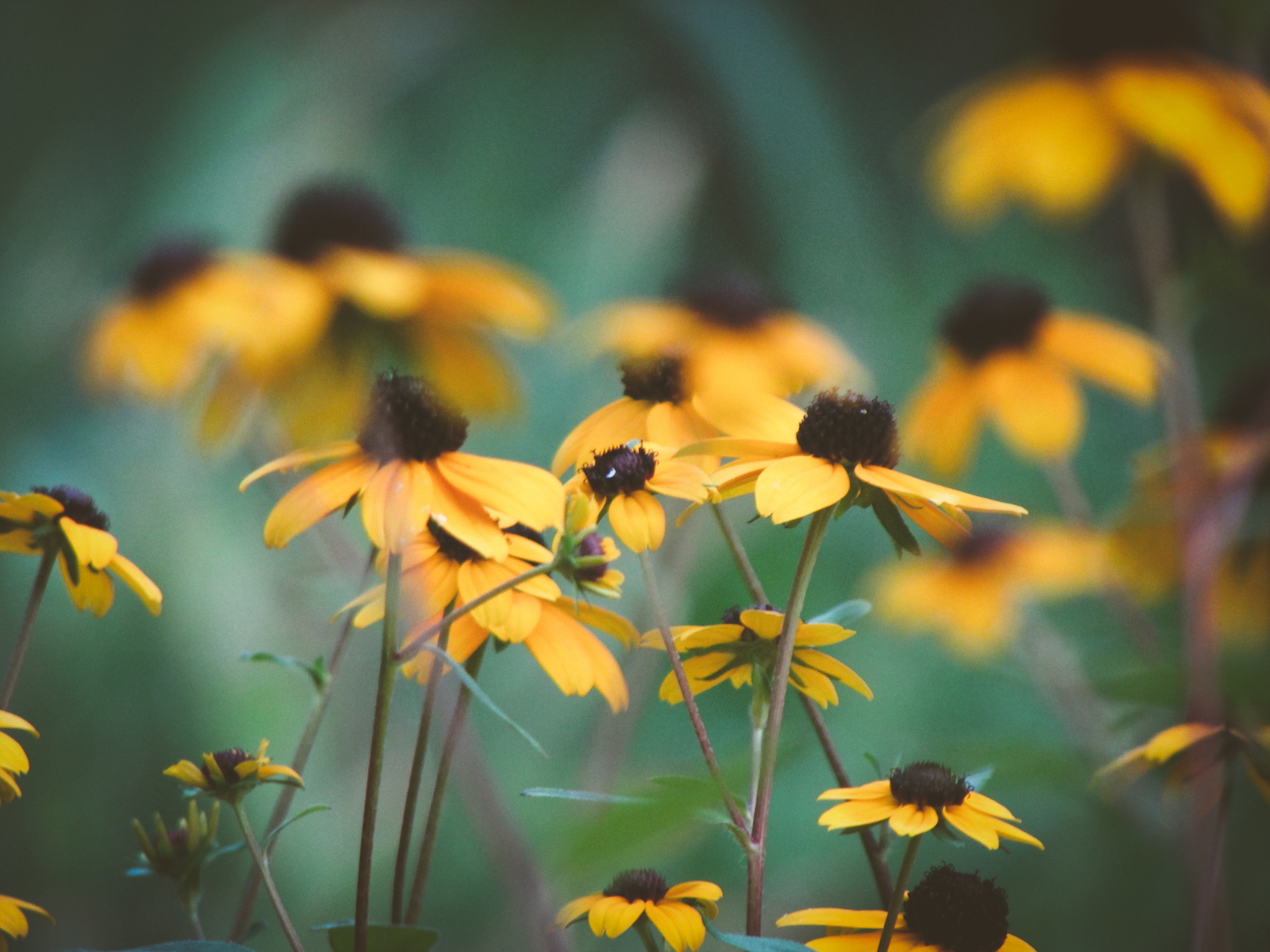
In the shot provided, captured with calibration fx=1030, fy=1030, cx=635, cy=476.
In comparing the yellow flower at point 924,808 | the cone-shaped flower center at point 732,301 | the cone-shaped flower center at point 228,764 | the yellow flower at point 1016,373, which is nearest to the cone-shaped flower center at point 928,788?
the yellow flower at point 924,808

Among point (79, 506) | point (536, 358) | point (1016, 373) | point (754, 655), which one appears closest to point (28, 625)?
point (79, 506)

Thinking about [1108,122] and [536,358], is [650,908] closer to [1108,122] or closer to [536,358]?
[1108,122]

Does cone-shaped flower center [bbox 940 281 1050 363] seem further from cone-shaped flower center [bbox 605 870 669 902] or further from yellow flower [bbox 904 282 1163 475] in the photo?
cone-shaped flower center [bbox 605 870 669 902]

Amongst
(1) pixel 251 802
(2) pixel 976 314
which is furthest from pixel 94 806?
(2) pixel 976 314

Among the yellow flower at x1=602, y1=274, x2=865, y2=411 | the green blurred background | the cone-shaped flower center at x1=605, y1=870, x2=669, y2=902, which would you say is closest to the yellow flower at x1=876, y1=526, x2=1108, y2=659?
the green blurred background

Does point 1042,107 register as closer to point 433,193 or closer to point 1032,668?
point 1032,668

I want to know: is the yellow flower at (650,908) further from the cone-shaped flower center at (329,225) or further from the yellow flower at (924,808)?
the cone-shaped flower center at (329,225)

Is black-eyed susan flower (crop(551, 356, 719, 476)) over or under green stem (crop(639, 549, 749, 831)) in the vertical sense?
over
